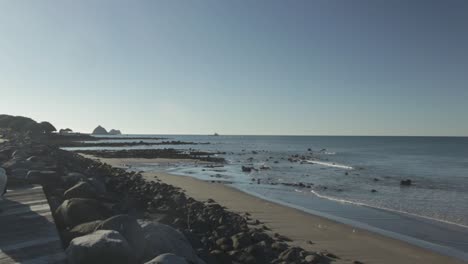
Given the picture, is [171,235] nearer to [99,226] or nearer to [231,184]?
[99,226]

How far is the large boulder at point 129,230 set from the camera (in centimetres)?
610

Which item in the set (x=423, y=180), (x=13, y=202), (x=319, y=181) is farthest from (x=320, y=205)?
(x=423, y=180)

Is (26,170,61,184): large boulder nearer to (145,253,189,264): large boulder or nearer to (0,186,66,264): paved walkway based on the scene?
(0,186,66,264): paved walkway

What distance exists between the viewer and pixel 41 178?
11.1 m

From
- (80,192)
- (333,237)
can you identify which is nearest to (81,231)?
(80,192)

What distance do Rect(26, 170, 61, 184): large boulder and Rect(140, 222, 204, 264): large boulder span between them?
19.1ft

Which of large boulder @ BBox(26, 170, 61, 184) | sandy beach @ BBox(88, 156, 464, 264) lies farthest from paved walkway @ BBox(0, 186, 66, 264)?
sandy beach @ BBox(88, 156, 464, 264)

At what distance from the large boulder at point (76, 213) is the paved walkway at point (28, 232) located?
0.93 feet

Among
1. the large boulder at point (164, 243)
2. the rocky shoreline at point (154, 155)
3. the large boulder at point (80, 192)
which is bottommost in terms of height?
the rocky shoreline at point (154, 155)

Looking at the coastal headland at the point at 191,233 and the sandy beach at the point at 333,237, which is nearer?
the coastal headland at the point at 191,233

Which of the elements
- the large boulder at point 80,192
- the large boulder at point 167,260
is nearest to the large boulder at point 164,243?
the large boulder at point 167,260

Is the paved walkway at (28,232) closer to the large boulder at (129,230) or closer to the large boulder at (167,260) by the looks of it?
the large boulder at (129,230)

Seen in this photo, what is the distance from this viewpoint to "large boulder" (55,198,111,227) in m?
7.30

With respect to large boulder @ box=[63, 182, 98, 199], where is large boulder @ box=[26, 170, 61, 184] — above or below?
above
